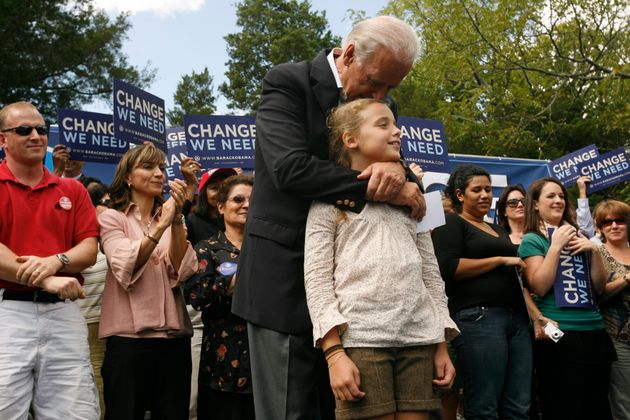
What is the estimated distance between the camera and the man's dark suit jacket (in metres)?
→ 2.49

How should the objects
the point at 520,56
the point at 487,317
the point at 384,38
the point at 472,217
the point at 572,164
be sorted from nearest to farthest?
the point at 384,38, the point at 487,317, the point at 472,217, the point at 572,164, the point at 520,56

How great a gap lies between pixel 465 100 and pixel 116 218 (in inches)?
539

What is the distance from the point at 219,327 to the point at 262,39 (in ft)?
113

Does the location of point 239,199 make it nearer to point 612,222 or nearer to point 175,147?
point 612,222

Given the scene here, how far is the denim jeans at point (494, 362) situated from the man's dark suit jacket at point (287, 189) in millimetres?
A: 2350

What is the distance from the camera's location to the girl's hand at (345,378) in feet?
7.70

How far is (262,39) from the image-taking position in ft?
123

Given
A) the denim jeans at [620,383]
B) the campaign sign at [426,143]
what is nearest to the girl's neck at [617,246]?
the denim jeans at [620,383]

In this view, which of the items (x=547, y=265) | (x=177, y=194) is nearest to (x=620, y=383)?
(x=547, y=265)

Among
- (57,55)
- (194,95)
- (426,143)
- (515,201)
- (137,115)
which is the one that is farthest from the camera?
(194,95)

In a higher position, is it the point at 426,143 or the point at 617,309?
the point at 426,143

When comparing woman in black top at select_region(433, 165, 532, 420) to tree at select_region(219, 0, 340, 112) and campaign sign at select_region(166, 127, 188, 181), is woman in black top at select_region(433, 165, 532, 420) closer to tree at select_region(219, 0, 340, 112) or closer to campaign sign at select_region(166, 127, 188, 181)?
campaign sign at select_region(166, 127, 188, 181)

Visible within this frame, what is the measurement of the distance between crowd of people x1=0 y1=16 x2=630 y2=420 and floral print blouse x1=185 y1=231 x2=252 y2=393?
11 millimetres

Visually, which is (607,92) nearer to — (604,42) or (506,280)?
(604,42)
